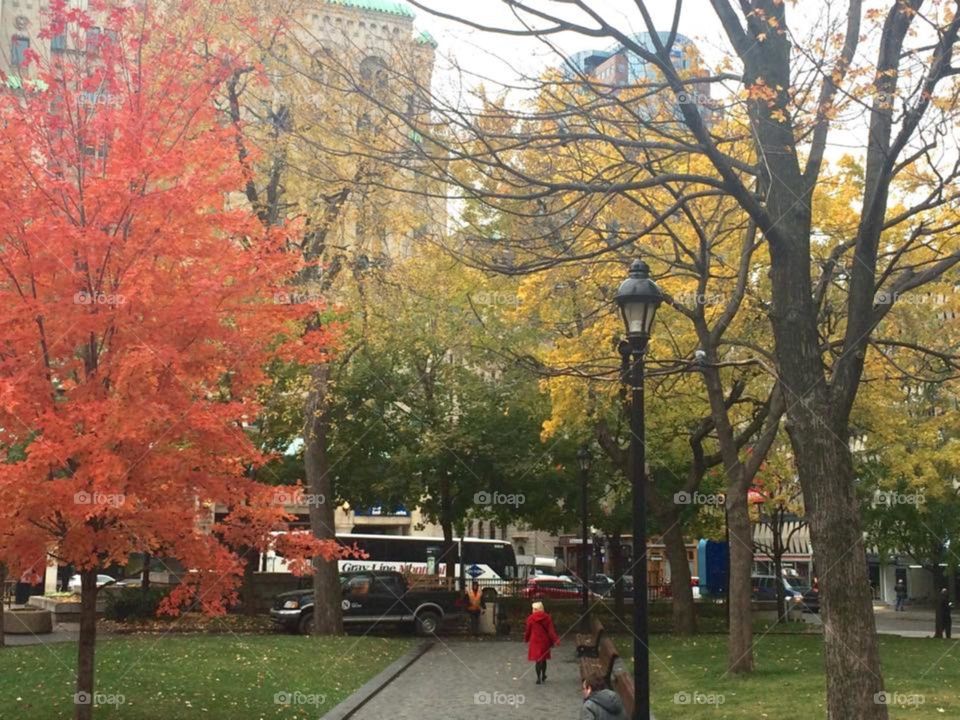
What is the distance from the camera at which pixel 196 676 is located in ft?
55.6

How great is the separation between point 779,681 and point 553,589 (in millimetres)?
26001

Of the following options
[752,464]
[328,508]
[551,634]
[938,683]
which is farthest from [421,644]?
[938,683]

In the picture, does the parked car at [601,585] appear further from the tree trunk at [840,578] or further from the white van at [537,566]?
the tree trunk at [840,578]

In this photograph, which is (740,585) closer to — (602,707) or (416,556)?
(602,707)

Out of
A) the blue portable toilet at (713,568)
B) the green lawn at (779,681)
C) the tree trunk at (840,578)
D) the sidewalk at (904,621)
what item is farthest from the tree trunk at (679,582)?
the blue portable toilet at (713,568)

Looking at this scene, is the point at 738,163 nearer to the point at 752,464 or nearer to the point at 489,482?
the point at 752,464

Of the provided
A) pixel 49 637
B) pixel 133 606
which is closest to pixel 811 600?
pixel 133 606

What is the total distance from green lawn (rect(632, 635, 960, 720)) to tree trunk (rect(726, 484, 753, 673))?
1.37 feet

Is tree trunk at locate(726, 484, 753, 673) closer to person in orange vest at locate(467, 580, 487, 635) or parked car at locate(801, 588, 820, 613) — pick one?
person in orange vest at locate(467, 580, 487, 635)

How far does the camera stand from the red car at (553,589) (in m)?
40.8

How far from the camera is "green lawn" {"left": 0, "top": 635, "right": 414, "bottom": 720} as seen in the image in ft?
46.2

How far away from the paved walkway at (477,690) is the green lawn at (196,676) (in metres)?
0.76

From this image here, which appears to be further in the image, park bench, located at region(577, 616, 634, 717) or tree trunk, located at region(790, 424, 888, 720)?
park bench, located at region(577, 616, 634, 717)

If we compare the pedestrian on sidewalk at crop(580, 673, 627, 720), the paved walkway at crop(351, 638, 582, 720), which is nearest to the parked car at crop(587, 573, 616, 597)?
the paved walkway at crop(351, 638, 582, 720)
